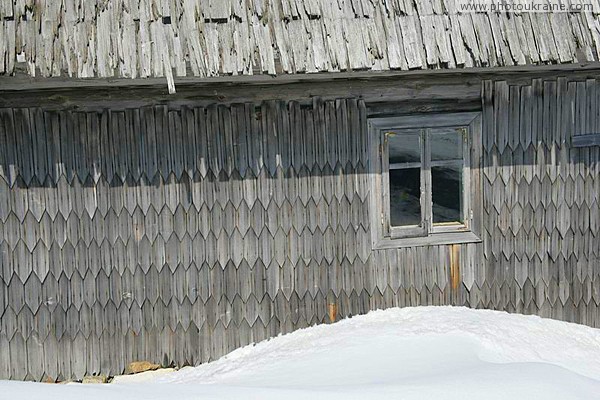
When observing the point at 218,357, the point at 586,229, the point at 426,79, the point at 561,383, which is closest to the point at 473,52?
the point at 426,79

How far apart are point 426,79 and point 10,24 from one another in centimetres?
369

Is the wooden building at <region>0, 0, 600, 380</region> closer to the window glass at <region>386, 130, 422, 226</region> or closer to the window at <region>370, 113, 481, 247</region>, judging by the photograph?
the window at <region>370, 113, 481, 247</region>

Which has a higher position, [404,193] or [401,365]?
[404,193]

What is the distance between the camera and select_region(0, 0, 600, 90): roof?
595 cm

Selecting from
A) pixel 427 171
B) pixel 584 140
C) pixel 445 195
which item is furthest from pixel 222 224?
pixel 584 140

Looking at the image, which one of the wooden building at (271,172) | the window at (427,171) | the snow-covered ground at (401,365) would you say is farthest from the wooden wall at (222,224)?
the snow-covered ground at (401,365)

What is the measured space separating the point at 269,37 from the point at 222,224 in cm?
178

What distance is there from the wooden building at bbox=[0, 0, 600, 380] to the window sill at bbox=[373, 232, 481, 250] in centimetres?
2

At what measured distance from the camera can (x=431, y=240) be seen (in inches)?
279

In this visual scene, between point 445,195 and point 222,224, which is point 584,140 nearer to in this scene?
point 445,195

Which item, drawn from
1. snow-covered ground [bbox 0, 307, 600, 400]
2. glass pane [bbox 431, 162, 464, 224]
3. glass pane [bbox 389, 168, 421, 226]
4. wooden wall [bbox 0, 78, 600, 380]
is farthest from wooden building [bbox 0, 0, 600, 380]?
glass pane [bbox 431, 162, 464, 224]

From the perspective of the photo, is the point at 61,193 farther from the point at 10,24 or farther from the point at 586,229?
the point at 586,229

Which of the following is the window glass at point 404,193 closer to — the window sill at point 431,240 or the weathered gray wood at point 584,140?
the window sill at point 431,240

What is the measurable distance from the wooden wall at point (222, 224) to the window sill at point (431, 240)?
0.07 m
